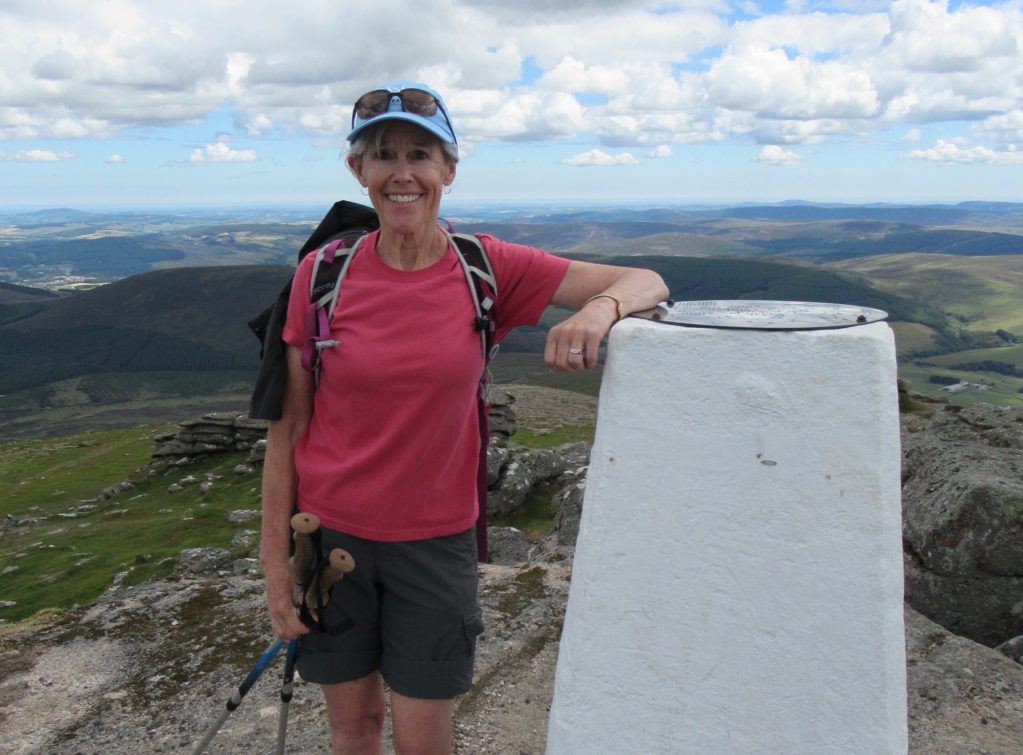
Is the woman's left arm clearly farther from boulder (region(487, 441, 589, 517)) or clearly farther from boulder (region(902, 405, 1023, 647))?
boulder (region(487, 441, 589, 517))

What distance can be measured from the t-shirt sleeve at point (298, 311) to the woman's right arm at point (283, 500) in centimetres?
20

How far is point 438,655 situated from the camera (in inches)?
135

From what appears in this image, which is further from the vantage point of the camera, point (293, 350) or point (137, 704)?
point (137, 704)

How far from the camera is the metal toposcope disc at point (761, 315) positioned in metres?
2.97

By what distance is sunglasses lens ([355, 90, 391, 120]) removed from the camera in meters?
3.27

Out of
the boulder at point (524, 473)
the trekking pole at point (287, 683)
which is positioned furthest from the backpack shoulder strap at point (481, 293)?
the boulder at point (524, 473)

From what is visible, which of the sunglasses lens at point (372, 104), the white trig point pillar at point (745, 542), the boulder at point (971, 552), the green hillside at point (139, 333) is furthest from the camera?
the green hillside at point (139, 333)

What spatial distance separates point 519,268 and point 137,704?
17.7 feet

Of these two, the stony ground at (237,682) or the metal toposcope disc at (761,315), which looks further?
the stony ground at (237,682)

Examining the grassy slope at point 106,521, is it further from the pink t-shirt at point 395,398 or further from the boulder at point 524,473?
the pink t-shirt at point 395,398

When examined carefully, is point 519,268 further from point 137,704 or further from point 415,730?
point 137,704

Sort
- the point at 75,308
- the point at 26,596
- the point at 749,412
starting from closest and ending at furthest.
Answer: the point at 749,412
the point at 26,596
the point at 75,308

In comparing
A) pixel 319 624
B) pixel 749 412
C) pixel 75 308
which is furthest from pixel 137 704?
pixel 75 308

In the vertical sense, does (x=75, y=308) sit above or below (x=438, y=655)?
below
